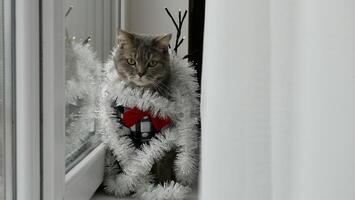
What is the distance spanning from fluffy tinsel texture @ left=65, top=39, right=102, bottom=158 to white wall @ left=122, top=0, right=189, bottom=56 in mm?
323

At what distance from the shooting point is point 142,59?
1036 millimetres

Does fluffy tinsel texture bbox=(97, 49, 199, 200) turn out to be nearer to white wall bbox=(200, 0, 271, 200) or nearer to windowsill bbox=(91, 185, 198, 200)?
windowsill bbox=(91, 185, 198, 200)

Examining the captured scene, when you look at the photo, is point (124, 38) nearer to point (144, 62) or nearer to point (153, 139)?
point (144, 62)

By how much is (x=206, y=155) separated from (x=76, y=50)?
484mm

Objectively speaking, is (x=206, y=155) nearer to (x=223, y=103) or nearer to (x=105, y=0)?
(x=223, y=103)

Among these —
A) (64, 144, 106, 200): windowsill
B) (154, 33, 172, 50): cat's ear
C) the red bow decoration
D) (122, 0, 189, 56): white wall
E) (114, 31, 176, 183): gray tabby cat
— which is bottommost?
(64, 144, 106, 200): windowsill

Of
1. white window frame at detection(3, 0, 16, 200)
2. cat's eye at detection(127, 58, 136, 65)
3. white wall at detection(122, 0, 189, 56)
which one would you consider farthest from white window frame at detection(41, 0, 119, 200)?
white wall at detection(122, 0, 189, 56)

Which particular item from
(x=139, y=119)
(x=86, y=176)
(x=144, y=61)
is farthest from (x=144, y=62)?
(x=86, y=176)

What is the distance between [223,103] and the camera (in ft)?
1.63

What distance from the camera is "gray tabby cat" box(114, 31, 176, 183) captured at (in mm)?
1001

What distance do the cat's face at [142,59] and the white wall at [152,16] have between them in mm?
281

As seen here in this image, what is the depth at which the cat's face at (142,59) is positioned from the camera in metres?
1.00

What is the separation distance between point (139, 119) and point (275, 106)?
1.69 ft

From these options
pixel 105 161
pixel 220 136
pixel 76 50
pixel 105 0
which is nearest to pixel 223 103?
pixel 220 136
